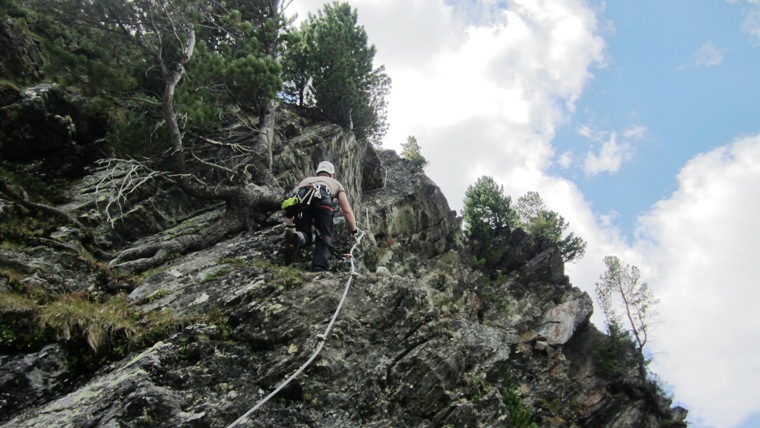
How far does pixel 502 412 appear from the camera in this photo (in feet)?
25.2

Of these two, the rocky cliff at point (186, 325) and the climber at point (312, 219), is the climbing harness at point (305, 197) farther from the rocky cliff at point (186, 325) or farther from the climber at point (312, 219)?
the rocky cliff at point (186, 325)

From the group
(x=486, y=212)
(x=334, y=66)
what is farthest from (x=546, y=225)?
(x=334, y=66)

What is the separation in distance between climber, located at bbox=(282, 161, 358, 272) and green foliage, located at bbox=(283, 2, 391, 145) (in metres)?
10.1

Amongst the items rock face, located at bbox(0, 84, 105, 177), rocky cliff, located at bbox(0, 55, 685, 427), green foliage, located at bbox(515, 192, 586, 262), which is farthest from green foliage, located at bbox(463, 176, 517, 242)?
rock face, located at bbox(0, 84, 105, 177)

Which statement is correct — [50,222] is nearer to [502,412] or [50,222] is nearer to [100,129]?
[100,129]

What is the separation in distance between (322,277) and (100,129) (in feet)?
31.0

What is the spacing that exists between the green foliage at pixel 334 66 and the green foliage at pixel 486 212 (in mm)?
16935

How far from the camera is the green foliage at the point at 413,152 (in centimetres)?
3697

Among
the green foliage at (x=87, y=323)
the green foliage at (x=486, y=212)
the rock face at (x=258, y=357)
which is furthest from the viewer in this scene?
the green foliage at (x=486, y=212)

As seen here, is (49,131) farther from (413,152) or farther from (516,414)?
(413,152)

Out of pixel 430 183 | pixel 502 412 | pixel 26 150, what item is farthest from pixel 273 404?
pixel 430 183

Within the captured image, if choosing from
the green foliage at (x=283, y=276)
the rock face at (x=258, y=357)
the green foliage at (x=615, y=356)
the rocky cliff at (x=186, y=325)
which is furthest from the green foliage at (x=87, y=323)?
the green foliage at (x=615, y=356)

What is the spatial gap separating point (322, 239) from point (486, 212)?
29.0 metres

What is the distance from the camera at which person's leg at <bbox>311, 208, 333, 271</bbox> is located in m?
8.46
